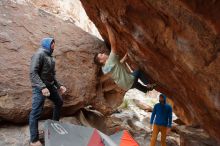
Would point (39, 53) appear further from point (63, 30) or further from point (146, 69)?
point (63, 30)

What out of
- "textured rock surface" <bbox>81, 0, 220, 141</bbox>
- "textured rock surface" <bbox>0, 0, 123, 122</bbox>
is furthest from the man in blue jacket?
"textured rock surface" <bbox>0, 0, 123, 122</bbox>

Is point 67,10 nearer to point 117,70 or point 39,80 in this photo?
point 117,70

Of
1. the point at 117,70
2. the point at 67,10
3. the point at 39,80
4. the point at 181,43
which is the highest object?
the point at 67,10

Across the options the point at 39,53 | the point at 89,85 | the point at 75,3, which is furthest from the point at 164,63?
the point at 75,3

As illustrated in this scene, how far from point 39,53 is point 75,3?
556 inches

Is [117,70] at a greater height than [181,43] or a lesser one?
lesser

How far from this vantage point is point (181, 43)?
5.46 m

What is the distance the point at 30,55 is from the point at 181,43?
18.6ft

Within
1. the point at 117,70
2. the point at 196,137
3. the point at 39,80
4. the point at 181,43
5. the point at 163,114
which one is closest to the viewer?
the point at 181,43

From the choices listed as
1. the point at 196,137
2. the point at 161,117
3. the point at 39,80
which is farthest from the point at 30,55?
the point at 196,137

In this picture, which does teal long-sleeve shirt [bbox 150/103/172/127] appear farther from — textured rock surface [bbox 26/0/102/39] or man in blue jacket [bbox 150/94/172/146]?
textured rock surface [bbox 26/0/102/39]

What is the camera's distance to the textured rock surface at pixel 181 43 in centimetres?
489

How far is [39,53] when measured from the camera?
25.6ft

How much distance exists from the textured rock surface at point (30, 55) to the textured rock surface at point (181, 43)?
2850mm
